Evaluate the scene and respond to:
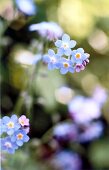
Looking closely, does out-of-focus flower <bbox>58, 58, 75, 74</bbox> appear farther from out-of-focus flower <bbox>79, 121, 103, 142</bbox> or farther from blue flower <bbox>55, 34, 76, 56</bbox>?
out-of-focus flower <bbox>79, 121, 103, 142</bbox>

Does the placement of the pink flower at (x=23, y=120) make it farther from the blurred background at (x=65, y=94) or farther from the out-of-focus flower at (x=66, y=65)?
the blurred background at (x=65, y=94)

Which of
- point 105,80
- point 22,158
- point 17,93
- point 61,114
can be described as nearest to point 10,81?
point 17,93

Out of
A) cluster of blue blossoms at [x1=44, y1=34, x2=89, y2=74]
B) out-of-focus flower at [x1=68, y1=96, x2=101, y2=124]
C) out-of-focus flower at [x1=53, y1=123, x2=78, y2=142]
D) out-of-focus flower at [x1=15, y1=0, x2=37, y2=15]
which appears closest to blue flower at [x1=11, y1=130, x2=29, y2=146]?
cluster of blue blossoms at [x1=44, y1=34, x2=89, y2=74]

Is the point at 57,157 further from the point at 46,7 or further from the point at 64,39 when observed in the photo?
the point at 64,39

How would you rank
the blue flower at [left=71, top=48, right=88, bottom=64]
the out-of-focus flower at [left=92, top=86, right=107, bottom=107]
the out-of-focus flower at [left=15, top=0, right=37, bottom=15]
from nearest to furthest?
the blue flower at [left=71, top=48, right=88, bottom=64], the out-of-focus flower at [left=15, top=0, right=37, bottom=15], the out-of-focus flower at [left=92, top=86, right=107, bottom=107]

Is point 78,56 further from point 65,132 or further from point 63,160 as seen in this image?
point 63,160
